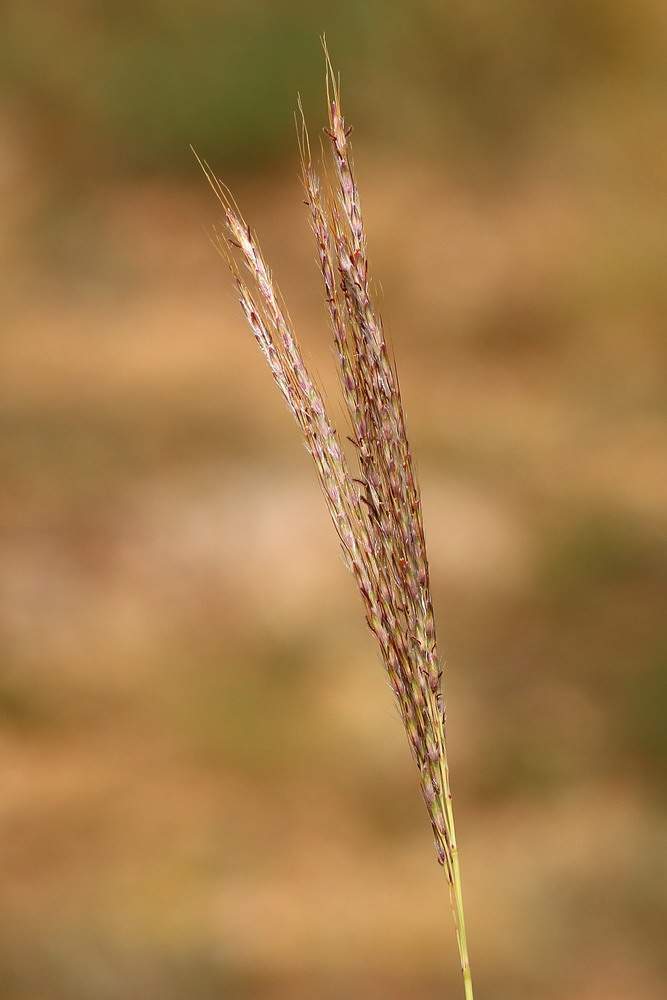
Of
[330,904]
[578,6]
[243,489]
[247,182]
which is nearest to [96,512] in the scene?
[243,489]

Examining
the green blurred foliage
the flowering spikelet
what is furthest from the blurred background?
the flowering spikelet

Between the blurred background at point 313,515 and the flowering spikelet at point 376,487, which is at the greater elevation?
the blurred background at point 313,515

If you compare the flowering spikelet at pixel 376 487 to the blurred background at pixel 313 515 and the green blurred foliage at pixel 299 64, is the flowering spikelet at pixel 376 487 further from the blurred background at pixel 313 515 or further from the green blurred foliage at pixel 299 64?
the green blurred foliage at pixel 299 64

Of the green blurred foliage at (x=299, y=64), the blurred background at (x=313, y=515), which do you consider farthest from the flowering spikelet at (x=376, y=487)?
the green blurred foliage at (x=299, y=64)

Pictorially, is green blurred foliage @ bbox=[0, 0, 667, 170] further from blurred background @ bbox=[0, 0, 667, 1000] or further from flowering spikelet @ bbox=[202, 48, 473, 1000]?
flowering spikelet @ bbox=[202, 48, 473, 1000]

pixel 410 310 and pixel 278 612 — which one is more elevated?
pixel 410 310

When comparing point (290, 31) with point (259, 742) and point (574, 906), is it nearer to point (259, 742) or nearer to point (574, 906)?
point (259, 742)
